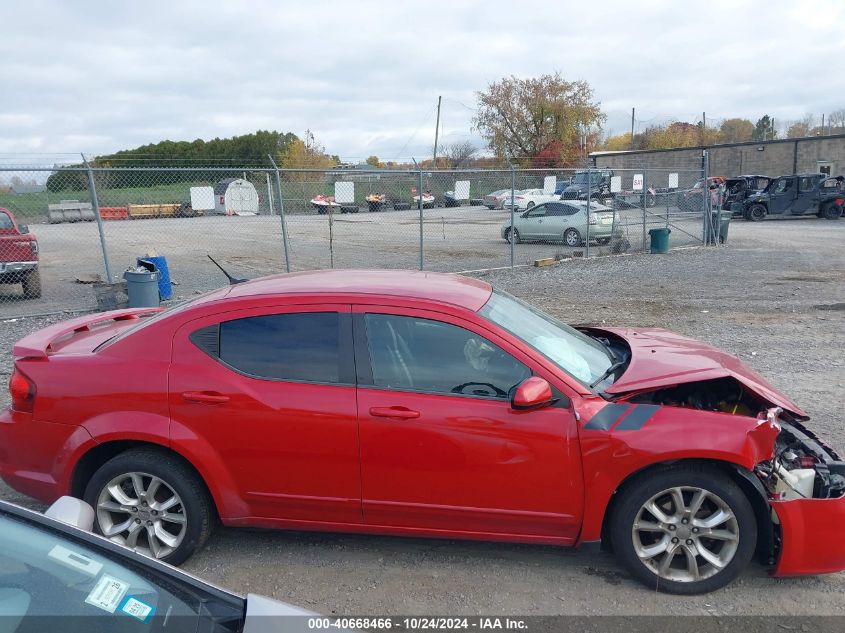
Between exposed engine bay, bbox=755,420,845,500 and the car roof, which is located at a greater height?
the car roof

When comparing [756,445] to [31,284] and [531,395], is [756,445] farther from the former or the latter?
[31,284]

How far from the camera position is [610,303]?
11.7 meters

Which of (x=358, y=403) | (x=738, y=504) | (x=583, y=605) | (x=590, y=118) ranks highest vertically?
(x=590, y=118)

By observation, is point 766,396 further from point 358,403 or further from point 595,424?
point 358,403

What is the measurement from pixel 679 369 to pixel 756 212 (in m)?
30.8

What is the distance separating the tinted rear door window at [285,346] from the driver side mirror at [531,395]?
927 mm

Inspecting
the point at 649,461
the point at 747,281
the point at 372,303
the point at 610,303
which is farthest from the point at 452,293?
the point at 747,281

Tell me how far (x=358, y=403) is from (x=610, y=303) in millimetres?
8914

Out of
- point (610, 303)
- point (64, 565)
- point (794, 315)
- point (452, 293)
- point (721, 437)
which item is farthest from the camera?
point (610, 303)

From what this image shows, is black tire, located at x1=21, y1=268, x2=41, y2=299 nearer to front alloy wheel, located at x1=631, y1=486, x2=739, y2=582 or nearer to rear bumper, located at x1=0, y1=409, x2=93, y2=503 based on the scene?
rear bumper, located at x1=0, y1=409, x2=93, y2=503

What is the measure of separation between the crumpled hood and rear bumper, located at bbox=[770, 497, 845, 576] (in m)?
0.55

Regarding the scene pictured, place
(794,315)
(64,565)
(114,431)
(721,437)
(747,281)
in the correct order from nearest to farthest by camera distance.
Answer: (64,565) → (721,437) → (114,431) → (794,315) → (747,281)

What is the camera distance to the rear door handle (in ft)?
11.9

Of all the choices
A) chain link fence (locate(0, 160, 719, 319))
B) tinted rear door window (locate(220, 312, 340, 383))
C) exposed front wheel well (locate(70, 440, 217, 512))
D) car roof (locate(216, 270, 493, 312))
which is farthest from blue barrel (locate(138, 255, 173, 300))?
tinted rear door window (locate(220, 312, 340, 383))
